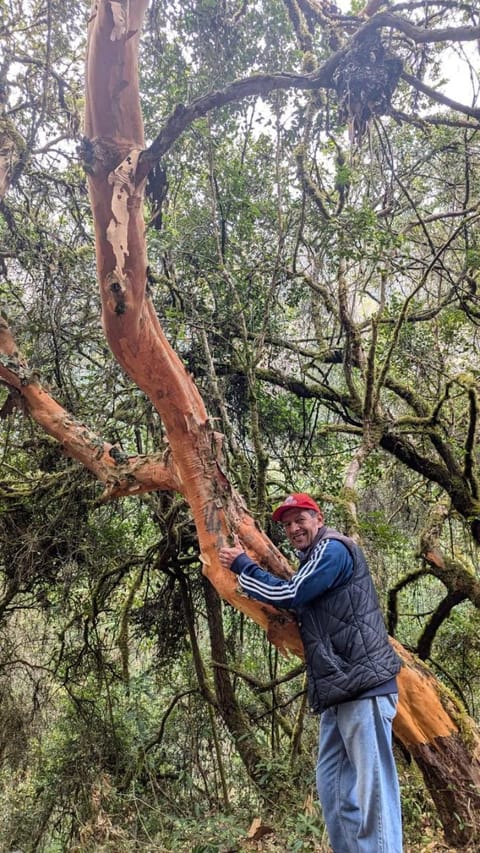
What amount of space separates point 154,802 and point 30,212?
544 cm

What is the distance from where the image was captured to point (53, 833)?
5.21 m

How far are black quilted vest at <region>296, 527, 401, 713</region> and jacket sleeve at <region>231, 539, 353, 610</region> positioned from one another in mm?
61

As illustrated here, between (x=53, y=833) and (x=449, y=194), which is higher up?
(x=449, y=194)

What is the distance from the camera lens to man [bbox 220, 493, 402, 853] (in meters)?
2.32

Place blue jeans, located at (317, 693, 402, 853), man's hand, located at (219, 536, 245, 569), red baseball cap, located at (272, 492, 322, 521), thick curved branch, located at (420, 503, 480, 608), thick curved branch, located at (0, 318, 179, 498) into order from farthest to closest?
thick curved branch, located at (420, 503, 480, 608) < thick curved branch, located at (0, 318, 179, 498) < man's hand, located at (219, 536, 245, 569) < red baseball cap, located at (272, 492, 322, 521) < blue jeans, located at (317, 693, 402, 853)

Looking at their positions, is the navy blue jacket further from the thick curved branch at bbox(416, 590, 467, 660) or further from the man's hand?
the thick curved branch at bbox(416, 590, 467, 660)

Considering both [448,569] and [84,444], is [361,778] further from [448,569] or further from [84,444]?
[84,444]

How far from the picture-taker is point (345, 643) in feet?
8.03

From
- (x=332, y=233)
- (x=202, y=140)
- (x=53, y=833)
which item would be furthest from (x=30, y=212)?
(x=53, y=833)

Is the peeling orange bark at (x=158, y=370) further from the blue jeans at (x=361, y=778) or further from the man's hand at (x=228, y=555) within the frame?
the blue jeans at (x=361, y=778)

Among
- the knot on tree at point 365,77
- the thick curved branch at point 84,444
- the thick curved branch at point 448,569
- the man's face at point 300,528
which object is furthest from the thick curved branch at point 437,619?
the knot on tree at point 365,77

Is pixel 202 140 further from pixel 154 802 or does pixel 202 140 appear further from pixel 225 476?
pixel 154 802

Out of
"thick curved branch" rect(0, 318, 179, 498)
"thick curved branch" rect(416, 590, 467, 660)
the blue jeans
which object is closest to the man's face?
the blue jeans

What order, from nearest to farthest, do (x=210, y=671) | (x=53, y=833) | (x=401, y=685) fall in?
1. (x=401, y=685)
2. (x=53, y=833)
3. (x=210, y=671)
